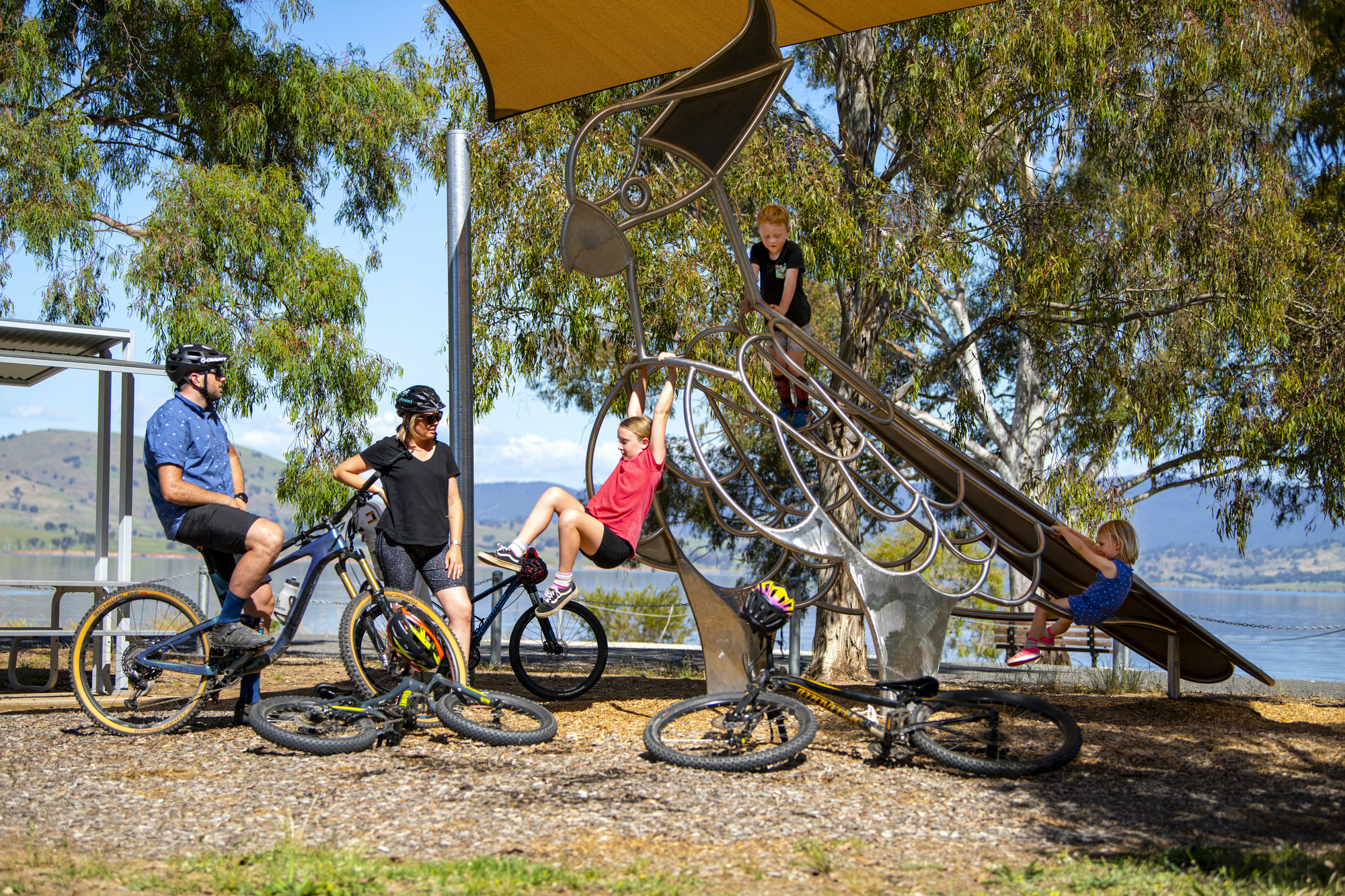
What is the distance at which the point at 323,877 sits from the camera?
317cm

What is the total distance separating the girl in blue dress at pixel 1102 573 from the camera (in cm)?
643

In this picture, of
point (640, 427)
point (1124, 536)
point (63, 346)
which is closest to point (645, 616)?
point (63, 346)

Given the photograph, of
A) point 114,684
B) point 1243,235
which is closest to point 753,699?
point 114,684

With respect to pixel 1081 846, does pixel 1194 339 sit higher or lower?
higher

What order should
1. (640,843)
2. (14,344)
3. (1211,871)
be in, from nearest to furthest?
(1211,871) → (640,843) → (14,344)

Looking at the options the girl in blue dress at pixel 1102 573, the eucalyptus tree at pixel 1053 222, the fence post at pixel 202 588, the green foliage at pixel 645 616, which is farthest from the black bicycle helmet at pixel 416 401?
the green foliage at pixel 645 616

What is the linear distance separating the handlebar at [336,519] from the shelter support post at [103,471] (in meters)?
2.33

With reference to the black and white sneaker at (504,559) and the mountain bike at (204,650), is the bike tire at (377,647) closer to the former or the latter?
the mountain bike at (204,650)

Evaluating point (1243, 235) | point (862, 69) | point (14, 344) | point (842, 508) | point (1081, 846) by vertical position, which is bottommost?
point (1081, 846)

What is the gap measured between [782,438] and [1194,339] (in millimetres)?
8286

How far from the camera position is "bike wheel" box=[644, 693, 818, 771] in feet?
15.4

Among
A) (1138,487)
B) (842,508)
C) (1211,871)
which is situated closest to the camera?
(1211,871)

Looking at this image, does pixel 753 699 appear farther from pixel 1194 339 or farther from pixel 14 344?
pixel 1194 339

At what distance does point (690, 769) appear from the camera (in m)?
4.74
